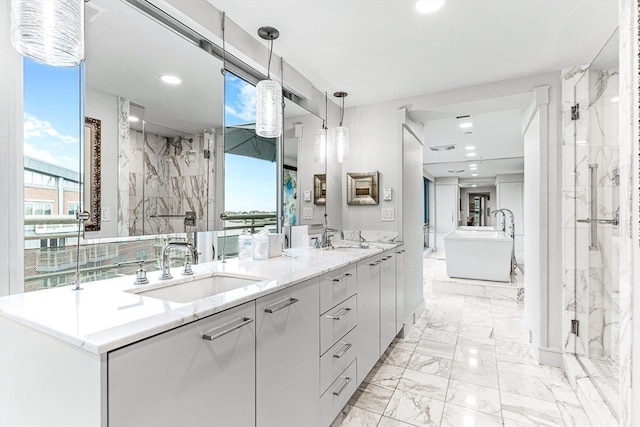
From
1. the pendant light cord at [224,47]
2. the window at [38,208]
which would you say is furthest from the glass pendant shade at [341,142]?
the window at [38,208]

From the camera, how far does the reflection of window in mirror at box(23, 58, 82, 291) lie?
3.62 ft

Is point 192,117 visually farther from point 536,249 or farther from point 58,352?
point 536,249

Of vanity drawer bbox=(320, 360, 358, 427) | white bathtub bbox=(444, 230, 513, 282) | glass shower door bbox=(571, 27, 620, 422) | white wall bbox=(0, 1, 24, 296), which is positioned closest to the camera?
white wall bbox=(0, 1, 24, 296)

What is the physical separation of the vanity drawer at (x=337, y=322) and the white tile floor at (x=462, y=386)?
1.76 ft

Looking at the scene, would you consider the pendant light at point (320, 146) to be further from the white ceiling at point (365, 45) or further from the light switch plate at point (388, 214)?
the light switch plate at point (388, 214)

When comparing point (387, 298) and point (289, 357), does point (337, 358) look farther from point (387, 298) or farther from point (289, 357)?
point (387, 298)

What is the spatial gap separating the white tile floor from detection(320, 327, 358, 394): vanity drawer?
1.13ft

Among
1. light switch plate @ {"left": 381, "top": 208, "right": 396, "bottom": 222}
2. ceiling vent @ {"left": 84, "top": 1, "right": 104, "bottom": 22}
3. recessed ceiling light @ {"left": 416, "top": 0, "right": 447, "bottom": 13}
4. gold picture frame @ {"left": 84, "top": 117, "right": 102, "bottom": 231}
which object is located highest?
recessed ceiling light @ {"left": 416, "top": 0, "right": 447, "bottom": 13}

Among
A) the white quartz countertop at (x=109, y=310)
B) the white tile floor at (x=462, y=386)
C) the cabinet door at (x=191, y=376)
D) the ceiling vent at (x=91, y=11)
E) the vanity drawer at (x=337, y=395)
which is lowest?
the white tile floor at (x=462, y=386)

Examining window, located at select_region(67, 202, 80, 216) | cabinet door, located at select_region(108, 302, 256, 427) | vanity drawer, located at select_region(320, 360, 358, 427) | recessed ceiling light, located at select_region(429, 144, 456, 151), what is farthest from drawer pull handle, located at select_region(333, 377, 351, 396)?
recessed ceiling light, located at select_region(429, 144, 456, 151)

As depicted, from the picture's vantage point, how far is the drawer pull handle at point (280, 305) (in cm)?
119

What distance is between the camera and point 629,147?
112cm

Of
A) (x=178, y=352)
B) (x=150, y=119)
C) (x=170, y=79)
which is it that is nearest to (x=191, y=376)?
(x=178, y=352)

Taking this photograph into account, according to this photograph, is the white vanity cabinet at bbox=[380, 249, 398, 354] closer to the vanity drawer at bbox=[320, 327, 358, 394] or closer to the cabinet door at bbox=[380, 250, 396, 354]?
the cabinet door at bbox=[380, 250, 396, 354]
